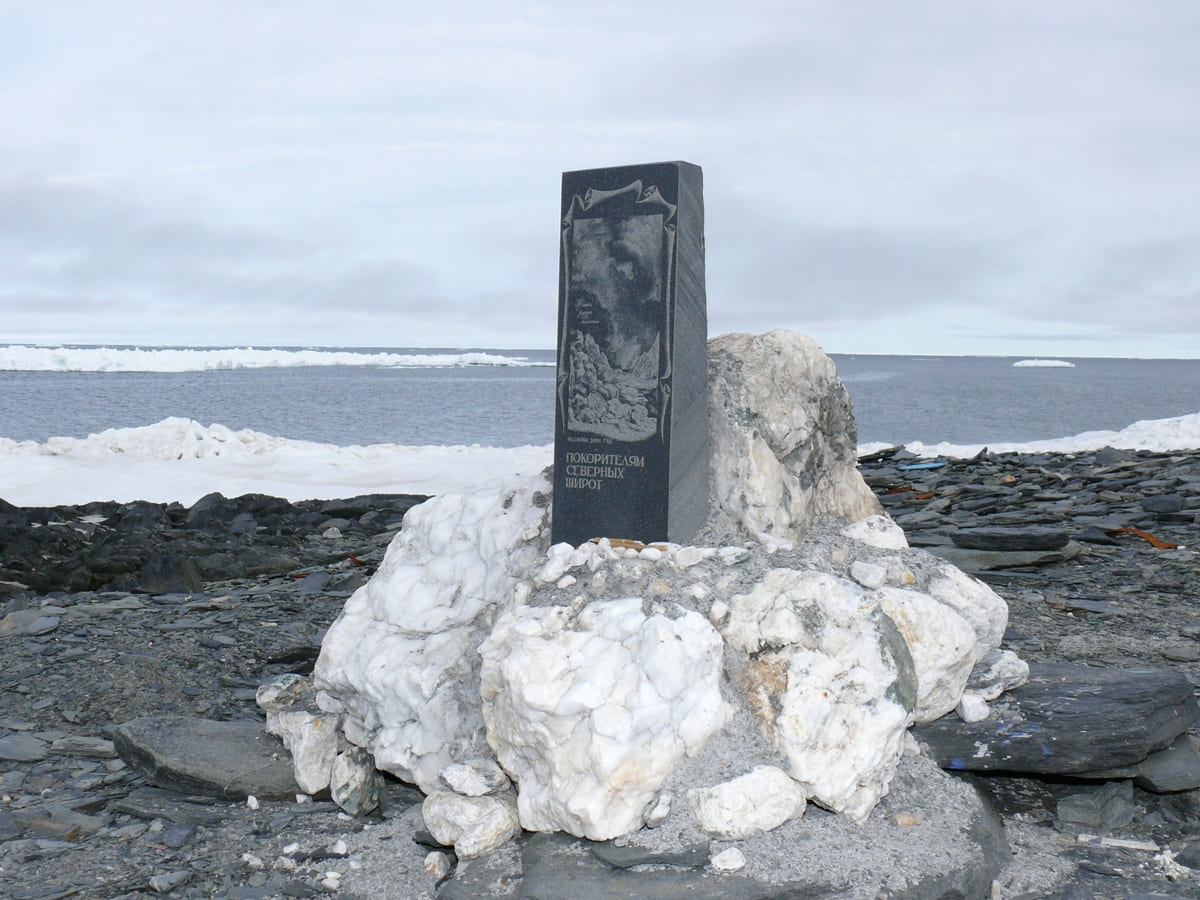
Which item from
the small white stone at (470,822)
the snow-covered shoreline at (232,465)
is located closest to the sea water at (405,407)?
the snow-covered shoreline at (232,465)

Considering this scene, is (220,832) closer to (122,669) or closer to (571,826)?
(571,826)

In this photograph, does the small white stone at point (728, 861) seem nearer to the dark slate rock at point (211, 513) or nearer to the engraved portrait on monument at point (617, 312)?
the engraved portrait on monument at point (617, 312)

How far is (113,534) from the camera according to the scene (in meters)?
10.5

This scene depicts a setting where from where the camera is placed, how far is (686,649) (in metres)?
3.95

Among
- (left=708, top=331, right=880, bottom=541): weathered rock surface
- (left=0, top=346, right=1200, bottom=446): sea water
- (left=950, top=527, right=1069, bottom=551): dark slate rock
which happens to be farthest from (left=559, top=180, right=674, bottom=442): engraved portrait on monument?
(left=0, top=346, right=1200, bottom=446): sea water

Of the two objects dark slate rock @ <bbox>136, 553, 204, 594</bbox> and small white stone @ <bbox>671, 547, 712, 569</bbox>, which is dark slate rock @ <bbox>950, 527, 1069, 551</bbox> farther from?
dark slate rock @ <bbox>136, 553, 204, 594</bbox>

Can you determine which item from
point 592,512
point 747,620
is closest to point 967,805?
point 747,620

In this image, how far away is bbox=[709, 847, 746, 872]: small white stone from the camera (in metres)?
3.52

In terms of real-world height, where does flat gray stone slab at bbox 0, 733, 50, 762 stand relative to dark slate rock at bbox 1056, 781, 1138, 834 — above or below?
below

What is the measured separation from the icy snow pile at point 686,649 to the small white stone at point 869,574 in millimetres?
→ 10

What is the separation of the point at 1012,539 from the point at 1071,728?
5126mm

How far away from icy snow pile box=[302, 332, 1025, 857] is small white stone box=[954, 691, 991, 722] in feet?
0.05

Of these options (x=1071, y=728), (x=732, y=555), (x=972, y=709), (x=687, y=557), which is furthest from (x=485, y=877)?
(x=1071, y=728)

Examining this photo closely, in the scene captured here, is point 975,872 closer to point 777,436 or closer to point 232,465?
point 777,436
